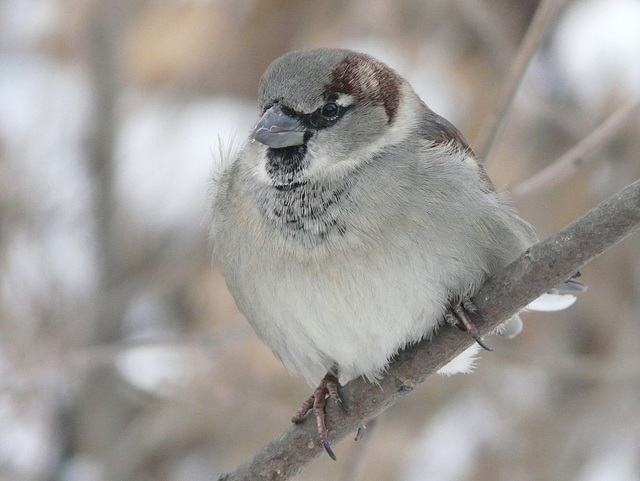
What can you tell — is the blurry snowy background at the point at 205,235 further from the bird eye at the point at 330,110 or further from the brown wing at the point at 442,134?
the bird eye at the point at 330,110

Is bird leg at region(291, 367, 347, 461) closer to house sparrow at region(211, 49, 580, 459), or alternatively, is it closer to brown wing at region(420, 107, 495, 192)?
house sparrow at region(211, 49, 580, 459)

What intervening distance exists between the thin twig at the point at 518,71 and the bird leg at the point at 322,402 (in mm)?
802

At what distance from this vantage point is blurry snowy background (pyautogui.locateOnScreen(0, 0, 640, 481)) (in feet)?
13.1

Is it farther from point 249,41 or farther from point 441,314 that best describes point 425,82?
point 441,314

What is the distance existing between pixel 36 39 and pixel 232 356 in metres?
2.05

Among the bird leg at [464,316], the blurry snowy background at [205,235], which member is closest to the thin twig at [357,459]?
the bird leg at [464,316]

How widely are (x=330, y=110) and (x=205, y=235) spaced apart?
1.95 meters

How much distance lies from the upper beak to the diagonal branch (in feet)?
2.02

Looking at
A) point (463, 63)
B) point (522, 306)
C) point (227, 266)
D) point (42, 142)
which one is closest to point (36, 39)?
point (42, 142)

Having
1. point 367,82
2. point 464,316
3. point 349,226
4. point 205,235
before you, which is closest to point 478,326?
point 464,316

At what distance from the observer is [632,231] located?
1.71m

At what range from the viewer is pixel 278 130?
217 centimetres

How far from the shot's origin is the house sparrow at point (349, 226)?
6.98 feet

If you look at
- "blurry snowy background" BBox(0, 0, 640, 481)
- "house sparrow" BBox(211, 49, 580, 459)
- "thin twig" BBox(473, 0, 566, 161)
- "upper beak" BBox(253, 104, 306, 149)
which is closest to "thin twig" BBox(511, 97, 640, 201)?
"thin twig" BBox(473, 0, 566, 161)
